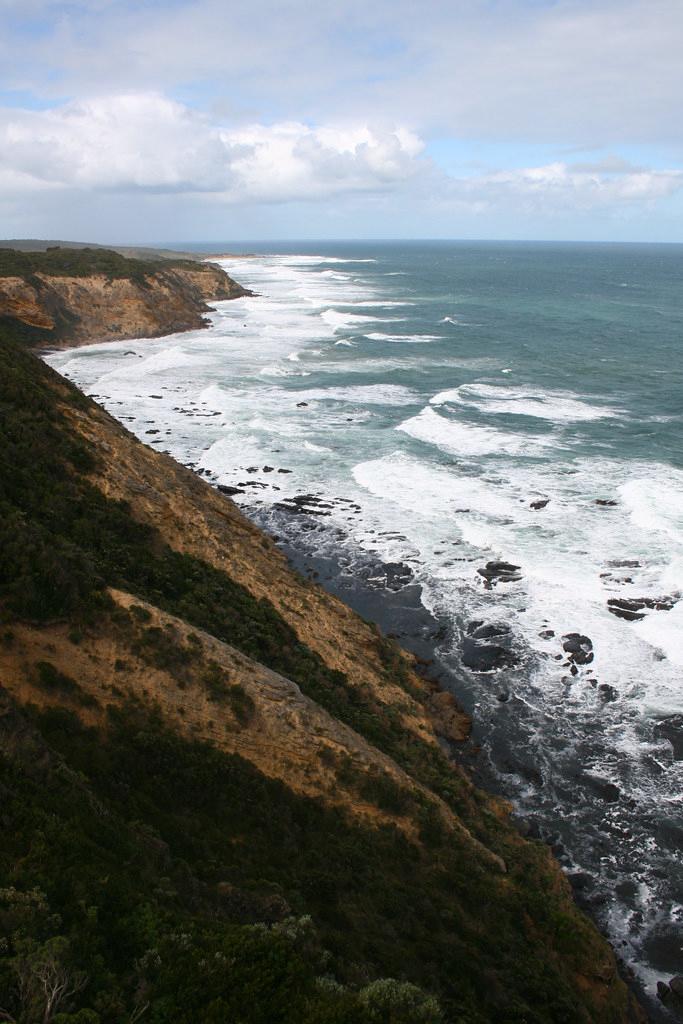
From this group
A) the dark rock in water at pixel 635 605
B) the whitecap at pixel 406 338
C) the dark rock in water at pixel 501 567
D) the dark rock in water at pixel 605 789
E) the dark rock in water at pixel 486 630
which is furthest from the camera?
the whitecap at pixel 406 338

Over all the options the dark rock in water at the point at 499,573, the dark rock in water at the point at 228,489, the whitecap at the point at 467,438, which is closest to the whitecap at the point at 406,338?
the whitecap at the point at 467,438

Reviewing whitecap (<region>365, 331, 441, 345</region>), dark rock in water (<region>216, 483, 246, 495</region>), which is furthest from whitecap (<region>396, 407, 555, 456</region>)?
whitecap (<region>365, 331, 441, 345</region>)

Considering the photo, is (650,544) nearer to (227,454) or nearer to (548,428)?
(548,428)

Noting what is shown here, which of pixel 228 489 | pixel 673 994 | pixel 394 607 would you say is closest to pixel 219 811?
pixel 673 994

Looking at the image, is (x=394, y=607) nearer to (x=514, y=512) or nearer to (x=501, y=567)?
(x=501, y=567)

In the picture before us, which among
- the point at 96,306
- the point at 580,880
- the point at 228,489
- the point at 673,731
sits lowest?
the point at 580,880

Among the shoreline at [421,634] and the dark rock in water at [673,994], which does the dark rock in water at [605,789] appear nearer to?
the shoreline at [421,634]

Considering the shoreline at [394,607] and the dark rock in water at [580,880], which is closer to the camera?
the dark rock in water at [580,880]
